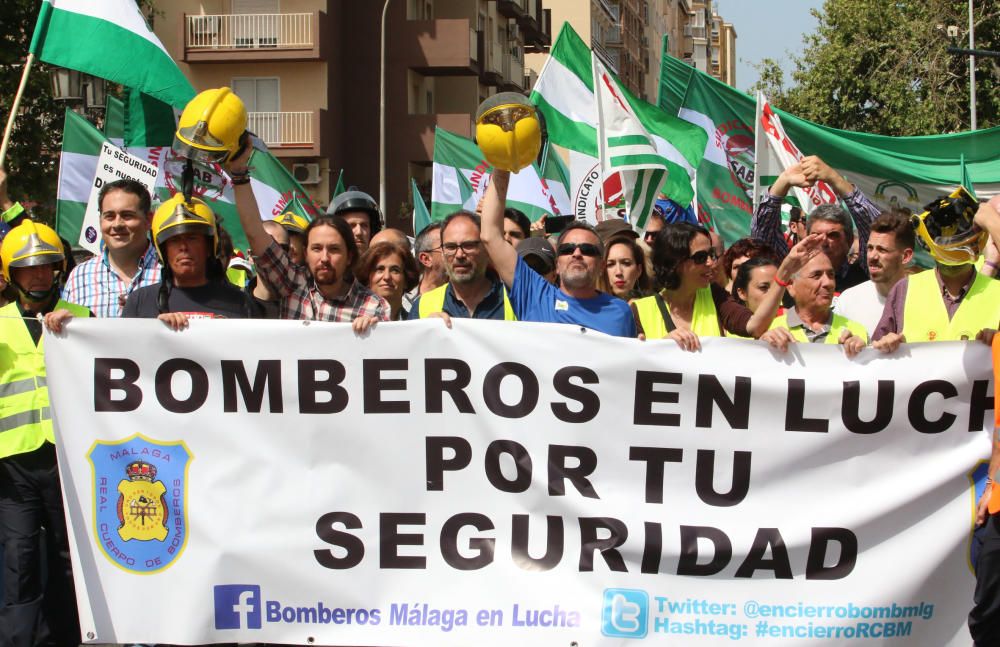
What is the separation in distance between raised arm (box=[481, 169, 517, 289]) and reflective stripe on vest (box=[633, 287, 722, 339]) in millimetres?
699

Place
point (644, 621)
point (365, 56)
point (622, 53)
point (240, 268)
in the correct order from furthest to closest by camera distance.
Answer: point (622, 53), point (365, 56), point (240, 268), point (644, 621)

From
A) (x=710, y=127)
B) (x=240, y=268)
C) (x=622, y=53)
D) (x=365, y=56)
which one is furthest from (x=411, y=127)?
(x=622, y=53)

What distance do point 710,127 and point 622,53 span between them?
218 feet

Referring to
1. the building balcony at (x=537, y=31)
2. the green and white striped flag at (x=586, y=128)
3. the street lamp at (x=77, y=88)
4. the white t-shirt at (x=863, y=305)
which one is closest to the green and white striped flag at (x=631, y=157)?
the green and white striped flag at (x=586, y=128)

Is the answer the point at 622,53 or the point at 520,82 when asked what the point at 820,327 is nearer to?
the point at 520,82

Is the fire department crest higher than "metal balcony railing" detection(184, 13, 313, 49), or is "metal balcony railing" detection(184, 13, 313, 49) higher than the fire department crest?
"metal balcony railing" detection(184, 13, 313, 49)

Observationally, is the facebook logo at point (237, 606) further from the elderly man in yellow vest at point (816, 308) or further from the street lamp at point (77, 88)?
A: the street lamp at point (77, 88)

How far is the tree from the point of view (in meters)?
35.6

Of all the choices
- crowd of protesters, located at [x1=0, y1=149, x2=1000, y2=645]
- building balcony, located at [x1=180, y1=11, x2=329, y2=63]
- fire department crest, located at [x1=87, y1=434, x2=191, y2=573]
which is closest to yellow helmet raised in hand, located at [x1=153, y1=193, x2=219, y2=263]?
crowd of protesters, located at [x1=0, y1=149, x2=1000, y2=645]

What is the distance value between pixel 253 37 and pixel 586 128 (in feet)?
80.2

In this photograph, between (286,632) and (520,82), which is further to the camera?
(520,82)

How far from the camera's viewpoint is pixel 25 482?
575cm

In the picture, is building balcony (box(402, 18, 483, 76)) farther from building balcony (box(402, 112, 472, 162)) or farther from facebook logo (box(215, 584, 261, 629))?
facebook logo (box(215, 584, 261, 629))

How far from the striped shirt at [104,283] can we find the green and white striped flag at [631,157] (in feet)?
14.0
